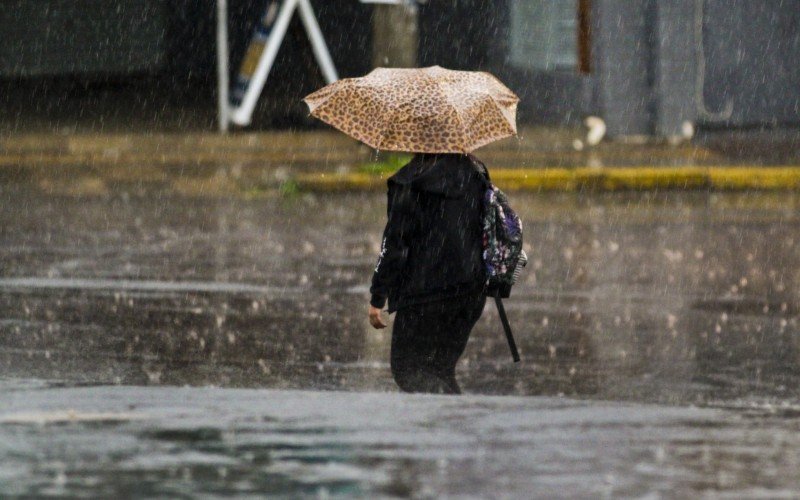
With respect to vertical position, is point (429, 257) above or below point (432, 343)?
above

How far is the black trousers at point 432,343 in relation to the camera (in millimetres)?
6633

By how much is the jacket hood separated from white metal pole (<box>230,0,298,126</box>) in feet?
40.7

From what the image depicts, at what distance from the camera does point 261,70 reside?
19031 mm

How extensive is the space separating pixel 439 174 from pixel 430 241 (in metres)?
0.25

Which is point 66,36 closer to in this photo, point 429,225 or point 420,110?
point 420,110

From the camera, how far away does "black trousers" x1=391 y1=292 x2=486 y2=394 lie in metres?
6.63

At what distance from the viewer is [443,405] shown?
6133 millimetres

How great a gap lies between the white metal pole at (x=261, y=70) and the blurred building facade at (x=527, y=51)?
1.58ft

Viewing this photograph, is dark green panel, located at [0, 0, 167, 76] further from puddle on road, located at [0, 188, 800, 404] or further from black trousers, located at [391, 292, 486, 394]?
black trousers, located at [391, 292, 486, 394]

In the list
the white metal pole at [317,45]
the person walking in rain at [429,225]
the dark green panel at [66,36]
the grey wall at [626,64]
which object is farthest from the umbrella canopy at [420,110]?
the dark green panel at [66,36]

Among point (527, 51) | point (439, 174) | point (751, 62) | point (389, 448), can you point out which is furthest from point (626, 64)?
point (389, 448)

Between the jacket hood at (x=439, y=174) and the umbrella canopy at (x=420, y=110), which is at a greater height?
the umbrella canopy at (x=420, y=110)

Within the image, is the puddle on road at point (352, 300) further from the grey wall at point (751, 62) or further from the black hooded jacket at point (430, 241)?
the grey wall at point (751, 62)

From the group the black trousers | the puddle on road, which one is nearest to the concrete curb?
the puddle on road
